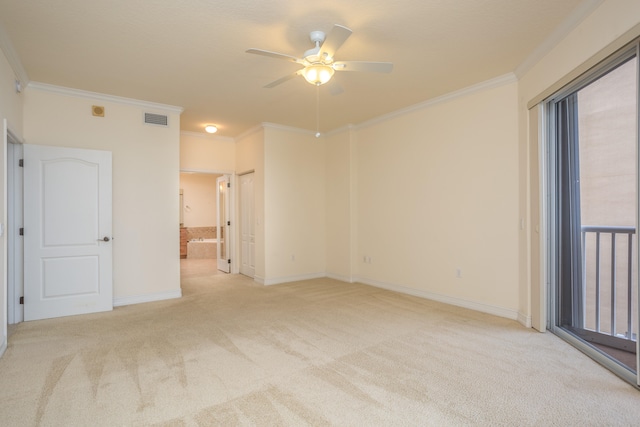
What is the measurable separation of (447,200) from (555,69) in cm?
191

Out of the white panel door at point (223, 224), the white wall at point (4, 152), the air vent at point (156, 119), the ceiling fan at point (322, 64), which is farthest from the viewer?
the white panel door at point (223, 224)

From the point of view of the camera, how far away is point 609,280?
124 inches

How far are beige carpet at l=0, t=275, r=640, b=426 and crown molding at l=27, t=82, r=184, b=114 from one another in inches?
109

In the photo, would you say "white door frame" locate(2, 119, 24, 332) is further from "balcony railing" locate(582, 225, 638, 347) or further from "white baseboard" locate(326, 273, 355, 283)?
"balcony railing" locate(582, 225, 638, 347)

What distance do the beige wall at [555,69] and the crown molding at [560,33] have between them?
0.10ft

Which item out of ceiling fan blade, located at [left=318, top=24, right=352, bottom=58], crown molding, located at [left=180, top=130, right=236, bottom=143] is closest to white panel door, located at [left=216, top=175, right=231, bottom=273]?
crown molding, located at [left=180, top=130, right=236, bottom=143]

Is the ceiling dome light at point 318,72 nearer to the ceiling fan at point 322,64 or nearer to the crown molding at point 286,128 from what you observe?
the ceiling fan at point 322,64

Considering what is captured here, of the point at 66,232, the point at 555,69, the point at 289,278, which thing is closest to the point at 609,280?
the point at 555,69

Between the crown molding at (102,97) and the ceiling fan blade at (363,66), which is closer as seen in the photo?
the ceiling fan blade at (363,66)

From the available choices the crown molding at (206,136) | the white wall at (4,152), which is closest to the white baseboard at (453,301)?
the crown molding at (206,136)

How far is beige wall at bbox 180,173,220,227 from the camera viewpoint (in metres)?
10.6

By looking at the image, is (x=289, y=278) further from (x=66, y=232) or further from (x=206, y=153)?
(x=66, y=232)

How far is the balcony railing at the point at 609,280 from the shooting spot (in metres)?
3.01

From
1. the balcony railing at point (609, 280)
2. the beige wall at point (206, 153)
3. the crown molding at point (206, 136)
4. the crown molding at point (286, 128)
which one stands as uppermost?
the crown molding at point (286, 128)
